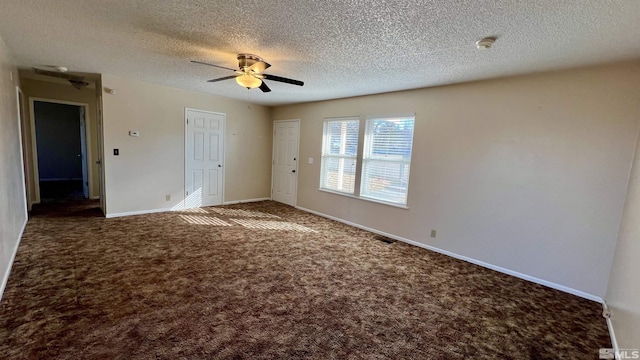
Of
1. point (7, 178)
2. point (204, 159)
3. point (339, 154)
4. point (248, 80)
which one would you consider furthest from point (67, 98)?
point (339, 154)

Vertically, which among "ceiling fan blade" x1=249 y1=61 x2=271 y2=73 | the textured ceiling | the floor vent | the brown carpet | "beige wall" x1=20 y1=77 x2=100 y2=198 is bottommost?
the brown carpet

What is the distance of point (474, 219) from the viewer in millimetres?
3617

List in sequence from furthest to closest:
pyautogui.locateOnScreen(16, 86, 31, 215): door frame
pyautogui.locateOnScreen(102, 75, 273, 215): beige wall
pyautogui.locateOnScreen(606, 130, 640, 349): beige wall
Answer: pyautogui.locateOnScreen(102, 75, 273, 215): beige wall → pyautogui.locateOnScreen(16, 86, 31, 215): door frame → pyautogui.locateOnScreen(606, 130, 640, 349): beige wall

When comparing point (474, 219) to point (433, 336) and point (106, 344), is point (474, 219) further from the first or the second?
point (106, 344)

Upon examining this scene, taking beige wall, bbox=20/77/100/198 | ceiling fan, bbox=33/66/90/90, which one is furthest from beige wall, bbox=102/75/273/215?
beige wall, bbox=20/77/100/198

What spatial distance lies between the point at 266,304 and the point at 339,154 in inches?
138

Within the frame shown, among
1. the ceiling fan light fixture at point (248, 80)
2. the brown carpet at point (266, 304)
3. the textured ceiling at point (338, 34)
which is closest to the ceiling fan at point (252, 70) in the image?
the ceiling fan light fixture at point (248, 80)

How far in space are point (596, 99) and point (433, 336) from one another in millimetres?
2890

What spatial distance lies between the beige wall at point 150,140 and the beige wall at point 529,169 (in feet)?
12.3

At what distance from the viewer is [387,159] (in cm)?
459

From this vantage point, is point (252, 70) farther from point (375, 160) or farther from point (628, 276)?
point (628, 276)

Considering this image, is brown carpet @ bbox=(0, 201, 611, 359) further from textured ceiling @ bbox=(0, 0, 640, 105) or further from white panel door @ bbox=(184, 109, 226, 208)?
textured ceiling @ bbox=(0, 0, 640, 105)

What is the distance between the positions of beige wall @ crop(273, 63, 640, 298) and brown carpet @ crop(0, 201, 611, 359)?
37cm

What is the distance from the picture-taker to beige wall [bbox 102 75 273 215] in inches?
184
